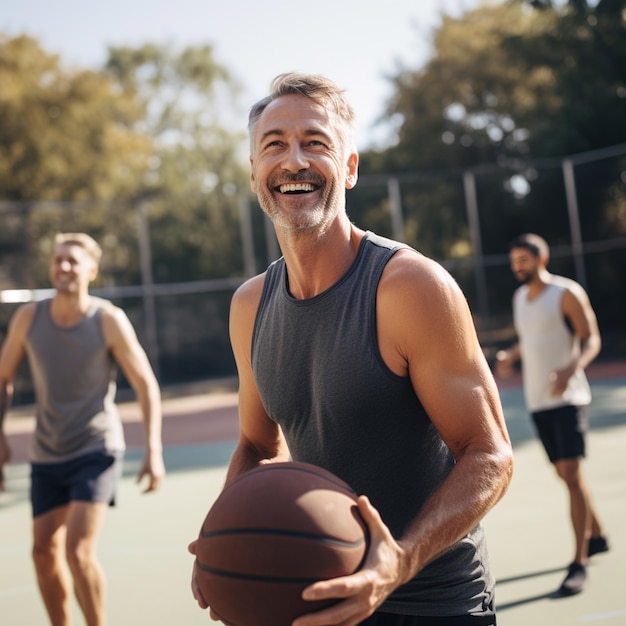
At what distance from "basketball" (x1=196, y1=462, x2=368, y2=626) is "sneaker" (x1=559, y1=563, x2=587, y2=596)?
3.68 m

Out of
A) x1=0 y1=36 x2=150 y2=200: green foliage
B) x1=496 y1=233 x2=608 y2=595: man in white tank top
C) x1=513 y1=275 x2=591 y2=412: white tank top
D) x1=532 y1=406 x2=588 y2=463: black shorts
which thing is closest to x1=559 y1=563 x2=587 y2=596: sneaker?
x1=496 y1=233 x2=608 y2=595: man in white tank top

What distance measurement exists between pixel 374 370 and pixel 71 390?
327cm

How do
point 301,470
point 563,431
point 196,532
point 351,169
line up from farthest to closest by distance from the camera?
point 196,532 → point 563,431 → point 351,169 → point 301,470

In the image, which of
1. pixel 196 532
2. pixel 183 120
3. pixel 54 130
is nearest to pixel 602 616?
pixel 196 532

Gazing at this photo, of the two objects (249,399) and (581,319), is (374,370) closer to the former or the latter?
(249,399)

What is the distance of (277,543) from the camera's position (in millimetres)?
1955

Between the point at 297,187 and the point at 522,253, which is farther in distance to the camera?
the point at 522,253

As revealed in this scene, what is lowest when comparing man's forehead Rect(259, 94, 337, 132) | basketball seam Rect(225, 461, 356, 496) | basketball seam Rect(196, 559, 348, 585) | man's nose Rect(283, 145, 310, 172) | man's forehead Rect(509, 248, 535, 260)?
basketball seam Rect(196, 559, 348, 585)

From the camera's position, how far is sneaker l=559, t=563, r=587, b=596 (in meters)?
5.26

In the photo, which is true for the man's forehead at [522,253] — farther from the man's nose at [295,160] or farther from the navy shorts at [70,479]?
the man's nose at [295,160]

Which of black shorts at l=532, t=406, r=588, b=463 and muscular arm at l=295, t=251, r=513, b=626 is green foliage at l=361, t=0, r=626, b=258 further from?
muscular arm at l=295, t=251, r=513, b=626

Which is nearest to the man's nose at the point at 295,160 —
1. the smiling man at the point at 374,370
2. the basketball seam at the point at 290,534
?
the smiling man at the point at 374,370

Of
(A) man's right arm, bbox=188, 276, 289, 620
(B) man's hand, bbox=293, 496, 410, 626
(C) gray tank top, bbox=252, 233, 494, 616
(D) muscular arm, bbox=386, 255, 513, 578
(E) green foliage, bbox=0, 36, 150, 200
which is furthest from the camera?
(E) green foliage, bbox=0, 36, 150, 200

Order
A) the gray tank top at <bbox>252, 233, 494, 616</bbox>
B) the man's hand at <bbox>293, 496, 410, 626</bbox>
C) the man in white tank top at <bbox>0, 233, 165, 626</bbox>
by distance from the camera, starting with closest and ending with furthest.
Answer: the man's hand at <bbox>293, 496, 410, 626</bbox>, the gray tank top at <bbox>252, 233, 494, 616</bbox>, the man in white tank top at <bbox>0, 233, 165, 626</bbox>
